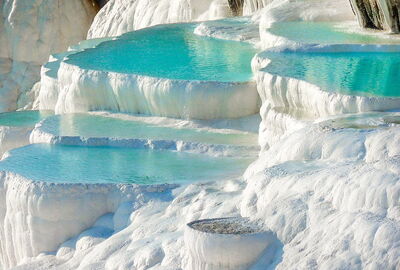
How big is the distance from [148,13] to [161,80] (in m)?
7.10

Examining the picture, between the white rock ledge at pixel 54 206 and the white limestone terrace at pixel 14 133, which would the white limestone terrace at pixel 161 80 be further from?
the white rock ledge at pixel 54 206

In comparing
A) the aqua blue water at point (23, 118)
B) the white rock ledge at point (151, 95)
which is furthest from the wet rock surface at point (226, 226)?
the aqua blue water at point (23, 118)

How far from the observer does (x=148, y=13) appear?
18312 mm

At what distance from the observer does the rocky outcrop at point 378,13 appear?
1155cm

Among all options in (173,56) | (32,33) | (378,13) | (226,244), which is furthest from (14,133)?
(32,33)

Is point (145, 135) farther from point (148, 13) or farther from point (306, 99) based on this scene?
point (148, 13)

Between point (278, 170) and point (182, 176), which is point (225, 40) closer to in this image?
point (182, 176)

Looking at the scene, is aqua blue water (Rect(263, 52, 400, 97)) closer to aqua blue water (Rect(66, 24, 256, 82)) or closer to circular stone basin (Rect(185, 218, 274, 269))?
aqua blue water (Rect(66, 24, 256, 82))

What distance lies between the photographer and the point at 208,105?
11016mm

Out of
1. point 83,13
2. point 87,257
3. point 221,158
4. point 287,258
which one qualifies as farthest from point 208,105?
point 83,13

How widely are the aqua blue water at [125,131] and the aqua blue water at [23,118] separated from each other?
1.55m

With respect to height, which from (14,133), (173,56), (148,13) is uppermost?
(173,56)

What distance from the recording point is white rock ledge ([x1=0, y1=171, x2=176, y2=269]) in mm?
8945

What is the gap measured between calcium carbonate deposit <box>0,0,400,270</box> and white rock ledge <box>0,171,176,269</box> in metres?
0.01
